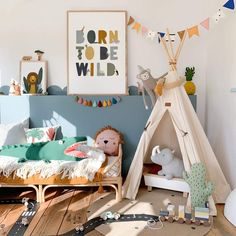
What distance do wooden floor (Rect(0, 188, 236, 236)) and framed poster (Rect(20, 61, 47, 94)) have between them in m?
1.17

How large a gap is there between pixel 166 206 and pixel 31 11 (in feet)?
8.73

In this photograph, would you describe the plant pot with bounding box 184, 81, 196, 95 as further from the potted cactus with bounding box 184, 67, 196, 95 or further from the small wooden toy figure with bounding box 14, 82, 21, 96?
the small wooden toy figure with bounding box 14, 82, 21, 96

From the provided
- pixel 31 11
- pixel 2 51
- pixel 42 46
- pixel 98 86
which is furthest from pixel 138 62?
pixel 2 51

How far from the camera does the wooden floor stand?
208 cm

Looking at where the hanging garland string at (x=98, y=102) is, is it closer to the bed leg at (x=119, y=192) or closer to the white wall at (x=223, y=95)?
the bed leg at (x=119, y=192)

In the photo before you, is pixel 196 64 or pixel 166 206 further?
pixel 196 64

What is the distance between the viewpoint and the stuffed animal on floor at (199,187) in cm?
231

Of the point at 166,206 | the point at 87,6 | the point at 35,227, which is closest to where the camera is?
the point at 35,227

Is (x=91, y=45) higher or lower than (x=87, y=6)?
lower

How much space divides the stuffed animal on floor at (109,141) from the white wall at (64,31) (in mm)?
683

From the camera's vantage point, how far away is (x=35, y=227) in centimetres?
212

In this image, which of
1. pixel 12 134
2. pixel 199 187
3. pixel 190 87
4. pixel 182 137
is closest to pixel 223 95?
pixel 190 87

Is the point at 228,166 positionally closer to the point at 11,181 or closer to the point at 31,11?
the point at 11,181

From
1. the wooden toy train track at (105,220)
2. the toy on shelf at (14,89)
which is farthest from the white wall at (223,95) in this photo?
the toy on shelf at (14,89)
